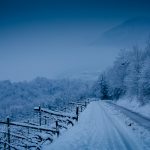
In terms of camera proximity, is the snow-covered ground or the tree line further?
the tree line

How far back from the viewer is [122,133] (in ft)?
57.4

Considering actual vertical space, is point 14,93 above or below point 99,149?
below

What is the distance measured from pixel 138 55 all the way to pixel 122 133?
133 feet

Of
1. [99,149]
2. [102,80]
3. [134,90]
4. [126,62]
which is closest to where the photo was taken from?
[99,149]

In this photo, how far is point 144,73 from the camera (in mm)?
39812

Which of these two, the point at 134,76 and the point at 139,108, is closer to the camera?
the point at 139,108

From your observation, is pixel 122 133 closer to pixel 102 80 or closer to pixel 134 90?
pixel 134 90

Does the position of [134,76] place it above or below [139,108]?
above

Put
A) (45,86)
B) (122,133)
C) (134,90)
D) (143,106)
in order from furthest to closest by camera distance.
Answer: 1. (45,86)
2. (134,90)
3. (143,106)
4. (122,133)

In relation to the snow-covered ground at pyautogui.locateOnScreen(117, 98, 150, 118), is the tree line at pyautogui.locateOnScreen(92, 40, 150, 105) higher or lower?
higher

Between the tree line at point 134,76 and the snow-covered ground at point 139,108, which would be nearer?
the snow-covered ground at point 139,108

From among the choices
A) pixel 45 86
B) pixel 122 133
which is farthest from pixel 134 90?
pixel 45 86

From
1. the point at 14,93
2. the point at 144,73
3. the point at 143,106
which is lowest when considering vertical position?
the point at 14,93

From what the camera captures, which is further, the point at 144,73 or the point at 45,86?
the point at 45,86
